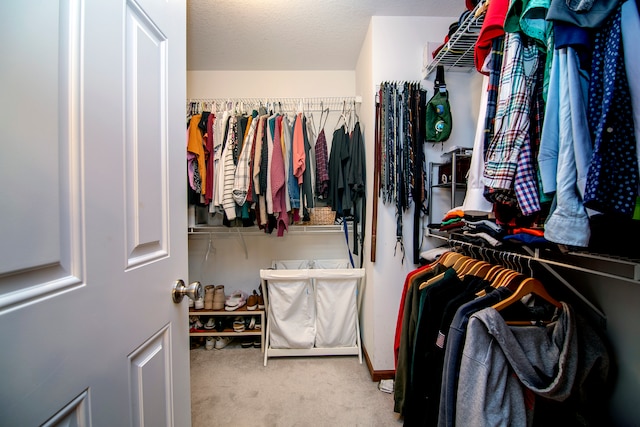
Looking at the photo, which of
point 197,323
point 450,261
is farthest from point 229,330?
point 450,261

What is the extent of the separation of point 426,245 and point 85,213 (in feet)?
5.82

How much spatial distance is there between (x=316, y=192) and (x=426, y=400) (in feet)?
4.79

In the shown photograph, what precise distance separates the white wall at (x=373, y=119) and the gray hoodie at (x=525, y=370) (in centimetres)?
93

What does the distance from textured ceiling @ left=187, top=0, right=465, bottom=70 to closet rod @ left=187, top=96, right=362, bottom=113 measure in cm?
32

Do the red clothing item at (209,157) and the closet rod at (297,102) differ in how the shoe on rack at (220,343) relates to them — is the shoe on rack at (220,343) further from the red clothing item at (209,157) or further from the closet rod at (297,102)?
the closet rod at (297,102)

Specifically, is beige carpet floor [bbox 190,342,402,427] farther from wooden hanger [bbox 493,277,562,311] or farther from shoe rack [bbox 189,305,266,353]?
wooden hanger [bbox 493,277,562,311]

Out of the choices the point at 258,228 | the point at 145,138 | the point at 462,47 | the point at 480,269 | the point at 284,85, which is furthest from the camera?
the point at 284,85

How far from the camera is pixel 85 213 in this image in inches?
15.9

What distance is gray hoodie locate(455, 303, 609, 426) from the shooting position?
766mm

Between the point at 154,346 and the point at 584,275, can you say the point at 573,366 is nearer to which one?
the point at 584,275

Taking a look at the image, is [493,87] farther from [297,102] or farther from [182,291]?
[297,102]

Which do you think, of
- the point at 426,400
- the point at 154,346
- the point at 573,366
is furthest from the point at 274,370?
the point at 573,366

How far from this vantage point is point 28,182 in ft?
1.07

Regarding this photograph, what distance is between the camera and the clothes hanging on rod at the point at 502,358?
0.78 metres
